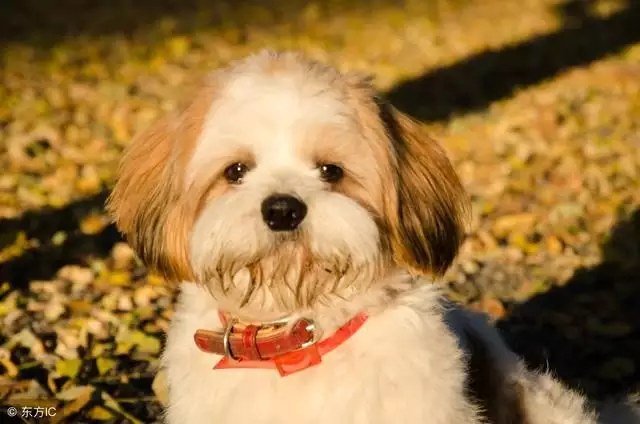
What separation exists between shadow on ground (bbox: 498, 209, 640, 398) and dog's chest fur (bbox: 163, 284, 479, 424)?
1737 millimetres

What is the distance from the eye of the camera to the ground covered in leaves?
503cm

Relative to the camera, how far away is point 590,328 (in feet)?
18.1

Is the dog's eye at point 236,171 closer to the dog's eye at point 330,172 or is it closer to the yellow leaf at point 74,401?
the dog's eye at point 330,172

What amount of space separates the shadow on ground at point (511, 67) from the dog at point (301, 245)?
6432 mm

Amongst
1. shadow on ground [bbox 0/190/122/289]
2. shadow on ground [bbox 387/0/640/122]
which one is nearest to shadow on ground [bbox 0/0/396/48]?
shadow on ground [bbox 387/0/640/122]

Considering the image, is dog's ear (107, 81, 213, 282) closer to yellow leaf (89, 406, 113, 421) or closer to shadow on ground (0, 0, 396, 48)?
yellow leaf (89, 406, 113, 421)

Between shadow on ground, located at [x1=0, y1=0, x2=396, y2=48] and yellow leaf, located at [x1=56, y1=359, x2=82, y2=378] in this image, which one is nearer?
yellow leaf, located at [x1=56, y1=359, x2=82, y2=378]

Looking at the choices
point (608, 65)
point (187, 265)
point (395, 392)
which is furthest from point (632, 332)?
point (608, 65)

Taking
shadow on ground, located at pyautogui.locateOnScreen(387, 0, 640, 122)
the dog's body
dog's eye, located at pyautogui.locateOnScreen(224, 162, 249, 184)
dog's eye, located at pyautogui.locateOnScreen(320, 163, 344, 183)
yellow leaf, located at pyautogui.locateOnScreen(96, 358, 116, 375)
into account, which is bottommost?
yellow leaf, located at pyautogui.locateOnScreen(96, 358, 116, 375)

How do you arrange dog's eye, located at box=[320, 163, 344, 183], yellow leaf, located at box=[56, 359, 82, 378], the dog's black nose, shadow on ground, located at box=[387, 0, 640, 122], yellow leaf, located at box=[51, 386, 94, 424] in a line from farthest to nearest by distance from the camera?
1. shadow on ground, located at box=[387, 0, 640, 122]
2. yellow leaf, located at box=[56, 359, 82, 378]
3. yellow leaf, located at box=[51, 386, 94, 424]
4. dog's eye, located at box=[320, 163, 344, 183]
5. the dog's black nose

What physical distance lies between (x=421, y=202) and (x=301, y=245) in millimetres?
530

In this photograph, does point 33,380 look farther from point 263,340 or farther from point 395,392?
point 395,392

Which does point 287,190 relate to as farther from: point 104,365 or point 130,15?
point 130,15

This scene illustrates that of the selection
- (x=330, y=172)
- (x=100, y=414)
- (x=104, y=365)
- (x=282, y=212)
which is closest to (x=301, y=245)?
(x=282, y=212)
